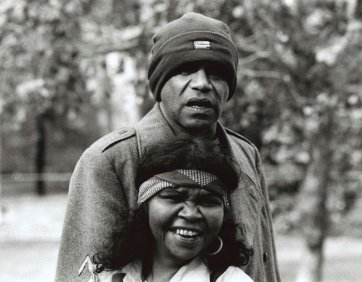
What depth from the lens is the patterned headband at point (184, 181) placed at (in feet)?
6.95

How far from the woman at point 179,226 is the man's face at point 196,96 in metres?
0.13

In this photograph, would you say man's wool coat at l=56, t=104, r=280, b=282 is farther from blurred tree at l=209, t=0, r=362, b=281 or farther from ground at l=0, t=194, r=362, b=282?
ground at l=0, t=194, r=362, b=282

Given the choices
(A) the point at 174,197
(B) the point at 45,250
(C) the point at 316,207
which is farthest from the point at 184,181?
(B) the point at 45,250

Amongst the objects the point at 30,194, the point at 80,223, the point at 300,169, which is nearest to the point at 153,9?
the point at 80,223

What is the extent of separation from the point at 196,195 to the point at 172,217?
0.09m

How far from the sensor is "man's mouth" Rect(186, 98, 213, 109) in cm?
233

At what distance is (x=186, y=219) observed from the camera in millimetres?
2098

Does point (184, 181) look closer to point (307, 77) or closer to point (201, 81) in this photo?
point (201, 81)

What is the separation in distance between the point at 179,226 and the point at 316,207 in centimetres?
588

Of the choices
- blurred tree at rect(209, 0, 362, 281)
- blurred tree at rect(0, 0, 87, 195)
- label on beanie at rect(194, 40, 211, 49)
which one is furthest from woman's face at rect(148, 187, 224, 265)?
blurred tree at rect(0, 0, 87, 195)

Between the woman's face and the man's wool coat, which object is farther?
the man's wool coat

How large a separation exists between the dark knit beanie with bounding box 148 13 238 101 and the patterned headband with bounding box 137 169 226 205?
40cm

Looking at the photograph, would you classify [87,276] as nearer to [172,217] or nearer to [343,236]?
[172,217]

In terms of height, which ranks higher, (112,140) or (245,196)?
(112,140)
